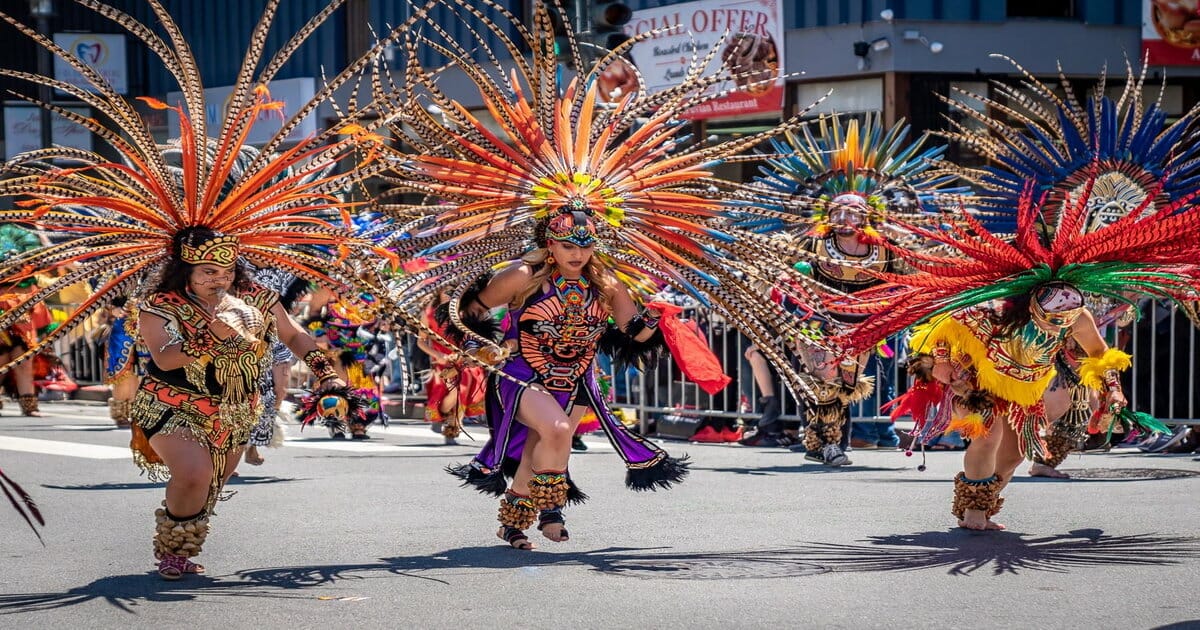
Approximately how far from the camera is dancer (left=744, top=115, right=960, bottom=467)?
11.0 m

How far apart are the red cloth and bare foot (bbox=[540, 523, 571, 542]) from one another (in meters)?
1.06

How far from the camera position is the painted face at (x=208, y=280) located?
6535 mm

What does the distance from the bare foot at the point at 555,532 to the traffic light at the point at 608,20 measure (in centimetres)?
546

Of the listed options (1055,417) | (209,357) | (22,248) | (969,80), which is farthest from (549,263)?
(969,80)

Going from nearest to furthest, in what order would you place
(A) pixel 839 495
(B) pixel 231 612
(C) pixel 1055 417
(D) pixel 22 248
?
(B) pixel 231 612, (C) pixel 1055 417, (A) pixel 839 495, (D) pixel 22 248

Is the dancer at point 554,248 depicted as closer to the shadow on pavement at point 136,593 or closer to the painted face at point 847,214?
the shadow on pavement at point 136,593

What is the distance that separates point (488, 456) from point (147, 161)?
207 cm

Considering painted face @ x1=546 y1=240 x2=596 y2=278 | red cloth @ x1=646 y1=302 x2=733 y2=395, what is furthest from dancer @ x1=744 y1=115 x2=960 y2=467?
painted face @ x1=546 y1=240 x2=596 y2=278

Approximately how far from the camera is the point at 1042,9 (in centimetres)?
1877

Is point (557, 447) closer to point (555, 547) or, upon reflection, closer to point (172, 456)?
point (555, 547)

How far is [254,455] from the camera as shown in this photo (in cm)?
1064

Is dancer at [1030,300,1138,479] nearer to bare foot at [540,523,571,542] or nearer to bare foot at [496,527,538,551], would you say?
bare foot at [540,523,571,542]

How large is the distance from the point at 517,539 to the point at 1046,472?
12.7 feet

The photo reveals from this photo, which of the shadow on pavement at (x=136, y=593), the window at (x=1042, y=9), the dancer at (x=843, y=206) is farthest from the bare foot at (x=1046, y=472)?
the window at (x=1042, y=9)
